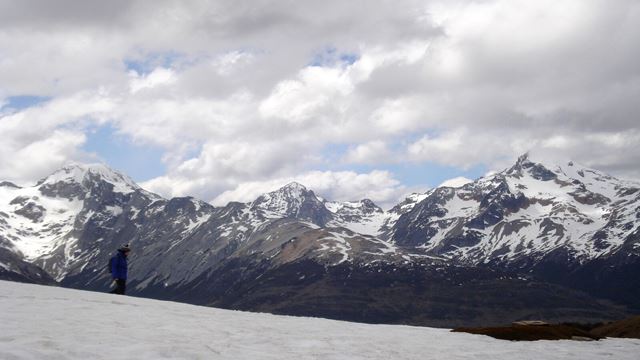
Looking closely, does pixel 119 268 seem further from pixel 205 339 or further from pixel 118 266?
pixel 205 339

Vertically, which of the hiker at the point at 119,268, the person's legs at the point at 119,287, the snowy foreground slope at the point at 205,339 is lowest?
the snowy foreground slope at the point at 205,339

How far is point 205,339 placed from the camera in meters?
25.5

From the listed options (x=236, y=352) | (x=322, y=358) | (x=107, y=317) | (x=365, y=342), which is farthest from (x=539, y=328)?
(x=107, y=317)

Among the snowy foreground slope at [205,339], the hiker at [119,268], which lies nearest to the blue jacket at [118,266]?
the hiker at [119,268]

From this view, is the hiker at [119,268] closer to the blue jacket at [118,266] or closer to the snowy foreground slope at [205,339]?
the blue jacket at [118,266]

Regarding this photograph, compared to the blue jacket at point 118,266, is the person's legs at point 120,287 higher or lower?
lower

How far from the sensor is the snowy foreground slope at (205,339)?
21516 mm

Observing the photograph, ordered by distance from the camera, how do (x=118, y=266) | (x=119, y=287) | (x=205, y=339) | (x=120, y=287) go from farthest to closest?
(x=118, y=266) → (x=120, y=287) → (x=119, y=287) → (x=205, y=339)

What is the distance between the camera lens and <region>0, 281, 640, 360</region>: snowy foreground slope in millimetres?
21516

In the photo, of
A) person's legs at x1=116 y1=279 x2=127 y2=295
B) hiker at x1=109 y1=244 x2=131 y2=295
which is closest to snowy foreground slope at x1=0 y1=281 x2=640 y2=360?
person's legs at x1=116 y1=279 x2=127 y2=295

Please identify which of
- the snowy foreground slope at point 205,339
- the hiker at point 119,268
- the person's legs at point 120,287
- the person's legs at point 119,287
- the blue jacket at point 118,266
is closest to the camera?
the snowy foreground slope at point 205,339

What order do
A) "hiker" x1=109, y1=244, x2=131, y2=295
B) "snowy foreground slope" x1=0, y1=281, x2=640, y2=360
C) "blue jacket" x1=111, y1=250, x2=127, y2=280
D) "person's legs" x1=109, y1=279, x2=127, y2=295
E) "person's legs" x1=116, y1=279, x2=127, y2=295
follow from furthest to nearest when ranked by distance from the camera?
"blue jacket" x1=111, y1=250, x2=127, y2=280 < "hiker" x1=109, y1=244, x2=131, y2=295 < "person's legs" x1=116, y1=279, x2=127, y2=295 < "person's legs" x1=109, y1=279, x2=127, y2=295 < "snowy foreground slope" x1=0, y1=281, x2=640, y2=360

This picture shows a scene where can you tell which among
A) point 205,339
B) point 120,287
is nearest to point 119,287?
point 120,287

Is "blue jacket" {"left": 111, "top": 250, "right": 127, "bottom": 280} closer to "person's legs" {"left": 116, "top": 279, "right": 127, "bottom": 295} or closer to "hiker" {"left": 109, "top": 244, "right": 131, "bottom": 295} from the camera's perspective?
"hiker" {"left": 109, "top": 244, "right": 131, "bottom": 295}
